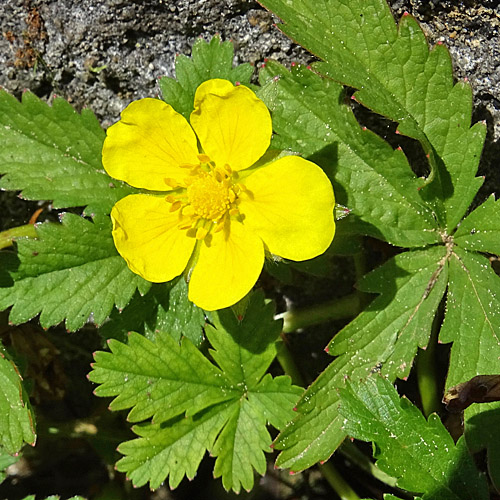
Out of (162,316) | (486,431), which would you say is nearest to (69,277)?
(162,316)

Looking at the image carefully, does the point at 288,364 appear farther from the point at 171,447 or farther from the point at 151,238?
the point at 151,238

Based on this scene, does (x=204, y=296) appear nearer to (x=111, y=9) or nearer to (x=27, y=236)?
(x=27, y=236)

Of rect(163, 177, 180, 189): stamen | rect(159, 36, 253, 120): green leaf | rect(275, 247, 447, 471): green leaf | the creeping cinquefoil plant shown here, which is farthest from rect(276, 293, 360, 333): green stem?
rect(159, 36, 253, 120): green leaf

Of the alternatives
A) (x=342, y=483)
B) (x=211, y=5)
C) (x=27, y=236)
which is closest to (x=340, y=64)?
(x=211, y=5)

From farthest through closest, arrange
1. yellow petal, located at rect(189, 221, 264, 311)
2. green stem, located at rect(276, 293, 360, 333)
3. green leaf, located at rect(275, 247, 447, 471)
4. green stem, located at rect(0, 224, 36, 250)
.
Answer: green stem, located at rect(276, 293, 360, 333)
green stem, located at rect(0, 224, 36, 250)
green leaf, located at rect(275, 247, 447, 471)
yellow petal, located at rect(189, 221, 264, 311)

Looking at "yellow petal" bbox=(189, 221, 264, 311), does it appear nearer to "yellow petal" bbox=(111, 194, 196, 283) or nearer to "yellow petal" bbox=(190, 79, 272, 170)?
"yellow petal" bbox=(111, 194, 196, 283)

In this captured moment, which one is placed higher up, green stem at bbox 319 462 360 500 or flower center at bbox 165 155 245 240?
flower center at bbox 165 155 245 240

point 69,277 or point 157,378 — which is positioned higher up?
point 69,277
